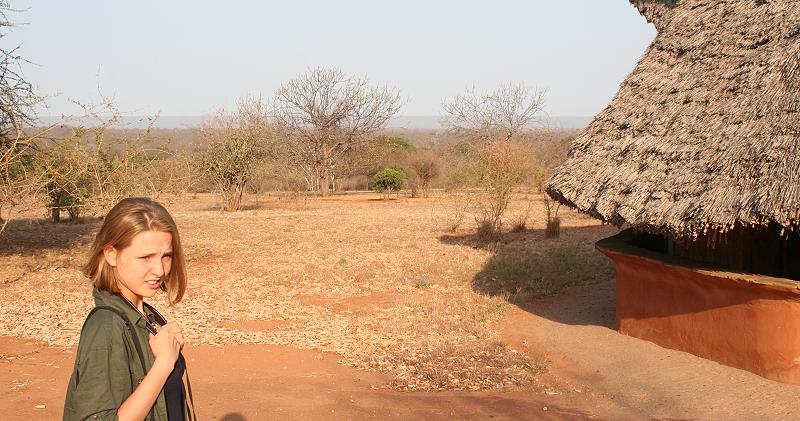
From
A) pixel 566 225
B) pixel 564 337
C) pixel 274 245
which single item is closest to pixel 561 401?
pixel 564 337

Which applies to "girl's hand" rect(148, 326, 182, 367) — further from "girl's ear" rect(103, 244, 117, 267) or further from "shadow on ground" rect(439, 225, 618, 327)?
"shadow on ground" rect(439, 225, 618, 327)

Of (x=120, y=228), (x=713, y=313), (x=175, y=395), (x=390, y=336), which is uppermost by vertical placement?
(x=120, y=228)

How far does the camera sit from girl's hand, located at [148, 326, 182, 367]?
209cm

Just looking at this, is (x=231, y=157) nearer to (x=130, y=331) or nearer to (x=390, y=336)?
(x=390, y=336)

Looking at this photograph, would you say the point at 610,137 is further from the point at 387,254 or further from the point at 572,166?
the point at 387,254

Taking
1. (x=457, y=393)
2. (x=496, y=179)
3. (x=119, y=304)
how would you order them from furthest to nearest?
(x=496, y=179), (x=457, y=393), (x=119, y=304)

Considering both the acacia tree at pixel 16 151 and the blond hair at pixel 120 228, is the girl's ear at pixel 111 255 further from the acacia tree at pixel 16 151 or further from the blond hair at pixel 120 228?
the acacia tree at pixel 16 151

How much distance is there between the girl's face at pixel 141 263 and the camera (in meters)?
2.21

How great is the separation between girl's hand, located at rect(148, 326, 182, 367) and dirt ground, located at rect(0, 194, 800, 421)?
10.4 ft

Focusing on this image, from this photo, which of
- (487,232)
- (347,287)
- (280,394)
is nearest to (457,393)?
(280,394)

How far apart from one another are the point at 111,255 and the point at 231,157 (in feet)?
62.4

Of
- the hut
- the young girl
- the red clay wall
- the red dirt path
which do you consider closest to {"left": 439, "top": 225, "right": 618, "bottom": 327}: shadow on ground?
the red clay wall

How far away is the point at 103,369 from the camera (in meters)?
2.04

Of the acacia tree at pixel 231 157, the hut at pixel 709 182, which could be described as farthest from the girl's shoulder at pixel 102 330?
the acacia tree at pixel 231 157
